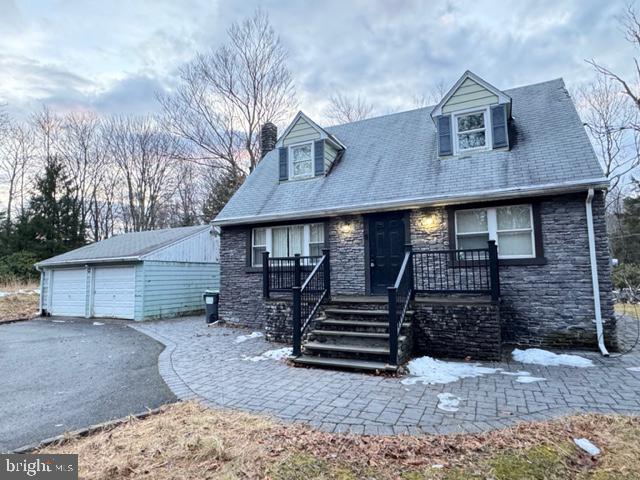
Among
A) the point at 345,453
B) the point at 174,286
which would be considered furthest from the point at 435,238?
the point at 174,286

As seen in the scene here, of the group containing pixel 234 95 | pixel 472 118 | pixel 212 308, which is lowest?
pixel 212 308

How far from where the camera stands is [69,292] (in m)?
14.5

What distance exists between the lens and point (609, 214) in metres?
26.0

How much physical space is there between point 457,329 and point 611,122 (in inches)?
691

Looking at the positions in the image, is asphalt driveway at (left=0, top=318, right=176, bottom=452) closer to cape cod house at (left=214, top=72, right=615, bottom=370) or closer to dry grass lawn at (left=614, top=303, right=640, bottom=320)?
cape cod house at (left=214, top=72, right=615, bottom=370)

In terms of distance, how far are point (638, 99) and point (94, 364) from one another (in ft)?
65.8

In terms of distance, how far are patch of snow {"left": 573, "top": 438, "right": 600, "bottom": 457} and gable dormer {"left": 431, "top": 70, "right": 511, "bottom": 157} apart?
21.9 feet

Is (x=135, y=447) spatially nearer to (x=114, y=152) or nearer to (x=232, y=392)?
(x=232, y=392)

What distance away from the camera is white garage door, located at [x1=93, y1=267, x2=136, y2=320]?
13.0 meters

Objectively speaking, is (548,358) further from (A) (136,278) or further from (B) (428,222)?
(A) (136,278)

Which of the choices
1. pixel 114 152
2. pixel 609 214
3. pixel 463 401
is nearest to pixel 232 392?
pixel 463 401

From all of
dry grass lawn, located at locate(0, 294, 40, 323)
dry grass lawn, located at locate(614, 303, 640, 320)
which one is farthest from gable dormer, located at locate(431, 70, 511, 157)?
dry grass lawn, located at locate(0, 294, 40, 323)

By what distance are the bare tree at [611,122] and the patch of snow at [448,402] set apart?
17.7 meters

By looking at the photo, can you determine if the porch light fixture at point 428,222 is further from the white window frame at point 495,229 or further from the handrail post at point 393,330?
the handrail post at point 393,330
